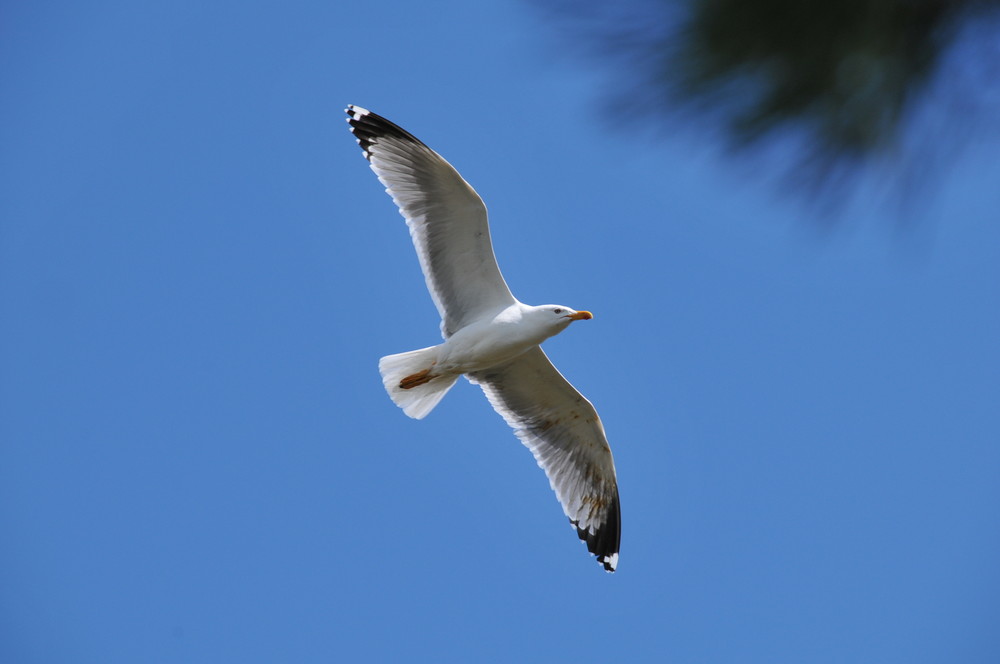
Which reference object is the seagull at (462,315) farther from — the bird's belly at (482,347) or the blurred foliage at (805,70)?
the blurred foliage at (805,70)

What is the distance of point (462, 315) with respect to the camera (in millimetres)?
6543

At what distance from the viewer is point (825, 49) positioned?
83.7 inches

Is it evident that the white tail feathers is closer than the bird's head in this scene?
No

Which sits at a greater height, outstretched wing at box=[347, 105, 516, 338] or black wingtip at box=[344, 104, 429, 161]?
black wingtip at box=[344, 104, 429, 161]

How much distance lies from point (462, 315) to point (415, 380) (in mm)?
510

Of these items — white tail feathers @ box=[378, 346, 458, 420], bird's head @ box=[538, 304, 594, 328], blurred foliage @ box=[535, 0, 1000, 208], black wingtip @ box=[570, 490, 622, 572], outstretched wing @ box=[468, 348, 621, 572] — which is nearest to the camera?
blurred foliage @ box=[535, 0, 1000, 208]

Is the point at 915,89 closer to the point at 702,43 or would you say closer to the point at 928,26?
the point at 928,26

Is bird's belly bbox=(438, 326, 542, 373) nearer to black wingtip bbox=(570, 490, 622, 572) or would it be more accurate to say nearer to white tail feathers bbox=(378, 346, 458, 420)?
white tail feathers bbox=(378, 346, 458, 420)

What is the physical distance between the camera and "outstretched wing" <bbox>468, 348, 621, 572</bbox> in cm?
688

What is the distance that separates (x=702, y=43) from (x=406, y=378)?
4538 mm

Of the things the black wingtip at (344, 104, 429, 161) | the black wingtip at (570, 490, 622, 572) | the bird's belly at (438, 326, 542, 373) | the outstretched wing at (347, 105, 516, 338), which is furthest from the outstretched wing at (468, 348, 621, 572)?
the black wingtip at (344, 104, 429, 161)

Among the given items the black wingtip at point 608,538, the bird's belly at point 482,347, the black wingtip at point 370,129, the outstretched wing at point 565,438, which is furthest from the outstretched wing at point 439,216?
the black wingtip at point 608,538

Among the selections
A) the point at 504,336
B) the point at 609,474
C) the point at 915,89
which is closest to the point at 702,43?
the point at 915,89

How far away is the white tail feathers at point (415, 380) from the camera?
6.43 metres
